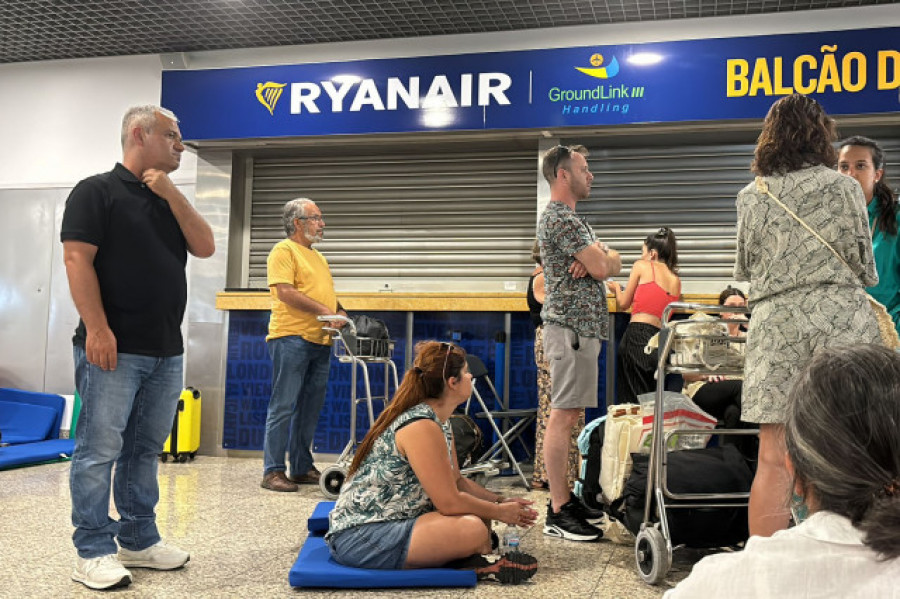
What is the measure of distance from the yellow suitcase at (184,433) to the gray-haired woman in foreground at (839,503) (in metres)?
5.85

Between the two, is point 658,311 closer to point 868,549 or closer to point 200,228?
point 200,228

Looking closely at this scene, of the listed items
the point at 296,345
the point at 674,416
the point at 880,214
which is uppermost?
the point at 880,214

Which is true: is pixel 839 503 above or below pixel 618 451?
above

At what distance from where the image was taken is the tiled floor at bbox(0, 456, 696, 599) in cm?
283

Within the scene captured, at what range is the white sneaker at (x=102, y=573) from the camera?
279 centimetres

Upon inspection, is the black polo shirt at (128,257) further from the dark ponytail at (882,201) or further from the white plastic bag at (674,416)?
the dark ponytail at (882,201)

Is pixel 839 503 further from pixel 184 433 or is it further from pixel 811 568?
pixel 184 433

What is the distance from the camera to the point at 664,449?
3.11 meters

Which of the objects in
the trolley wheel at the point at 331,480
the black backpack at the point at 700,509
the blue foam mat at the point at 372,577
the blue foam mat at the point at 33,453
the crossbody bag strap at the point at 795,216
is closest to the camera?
the crossbody bag strap at the point at 795,216

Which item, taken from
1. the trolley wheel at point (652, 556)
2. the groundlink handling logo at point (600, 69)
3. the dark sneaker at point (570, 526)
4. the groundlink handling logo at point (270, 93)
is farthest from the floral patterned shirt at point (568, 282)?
the groundlink handling logo at point (270, 93)

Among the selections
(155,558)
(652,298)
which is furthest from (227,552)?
(652,298)

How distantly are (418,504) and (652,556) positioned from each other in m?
0.84

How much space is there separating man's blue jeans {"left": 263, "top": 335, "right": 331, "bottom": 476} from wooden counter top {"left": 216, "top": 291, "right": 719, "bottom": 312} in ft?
A: 3.32

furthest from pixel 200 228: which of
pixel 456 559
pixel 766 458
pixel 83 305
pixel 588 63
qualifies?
pixel 588 63
